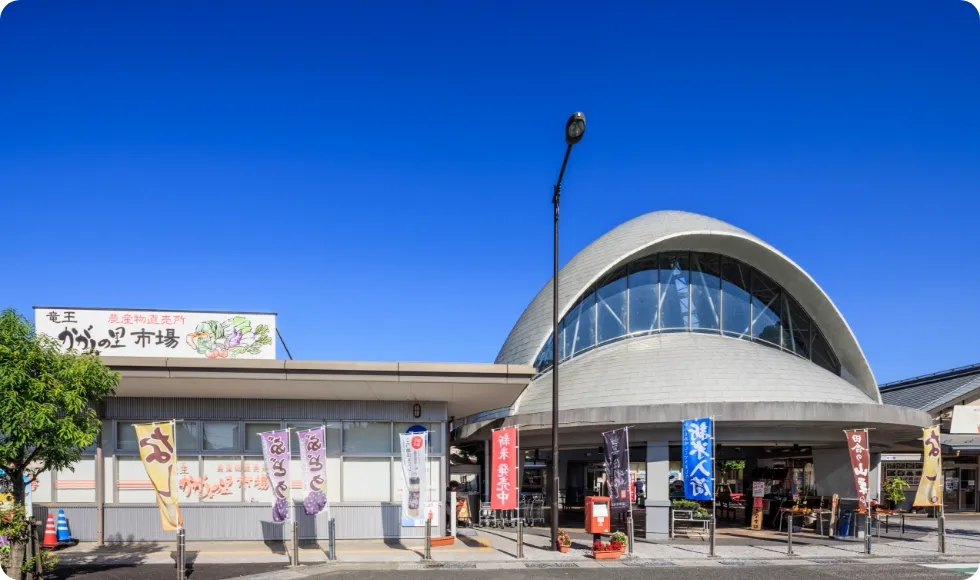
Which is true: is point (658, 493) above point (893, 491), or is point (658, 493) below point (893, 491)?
above

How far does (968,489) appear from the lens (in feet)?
125

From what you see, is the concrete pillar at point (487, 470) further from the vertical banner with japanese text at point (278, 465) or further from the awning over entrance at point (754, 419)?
the vertical banner with japanese text at point (278, 465)

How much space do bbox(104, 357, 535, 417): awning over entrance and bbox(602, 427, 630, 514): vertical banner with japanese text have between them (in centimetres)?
316

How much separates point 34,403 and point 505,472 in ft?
36.4

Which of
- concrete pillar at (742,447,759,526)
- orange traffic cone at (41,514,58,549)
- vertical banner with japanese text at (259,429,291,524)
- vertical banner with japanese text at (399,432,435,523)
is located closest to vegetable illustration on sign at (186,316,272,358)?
vertical banner with japanese text at (259,429,291,524)

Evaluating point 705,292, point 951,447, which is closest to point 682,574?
point 705,292

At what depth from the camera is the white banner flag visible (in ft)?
60.1

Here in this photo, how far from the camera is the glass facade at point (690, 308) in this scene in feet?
97.0

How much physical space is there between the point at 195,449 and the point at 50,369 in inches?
283

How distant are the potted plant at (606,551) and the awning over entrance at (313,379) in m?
4.46

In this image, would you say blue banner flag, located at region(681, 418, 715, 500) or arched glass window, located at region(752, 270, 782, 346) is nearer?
blue banner flag, located at region(681, 418, 715, 500)

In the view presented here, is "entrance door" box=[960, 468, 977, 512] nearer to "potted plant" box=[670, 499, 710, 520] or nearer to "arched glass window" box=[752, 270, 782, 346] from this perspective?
"arched glass window" box=[752, 270, 782, 346]

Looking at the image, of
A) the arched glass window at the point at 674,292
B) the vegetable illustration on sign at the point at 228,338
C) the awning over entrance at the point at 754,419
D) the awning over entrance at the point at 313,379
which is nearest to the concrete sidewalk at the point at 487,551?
the awning over entrance at the point at 754,419

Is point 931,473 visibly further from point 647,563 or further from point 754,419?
point 647,563
